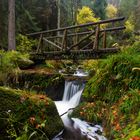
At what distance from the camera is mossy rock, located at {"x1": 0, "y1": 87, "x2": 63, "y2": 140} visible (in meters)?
5.40

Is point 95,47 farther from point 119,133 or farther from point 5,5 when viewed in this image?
point 5,5

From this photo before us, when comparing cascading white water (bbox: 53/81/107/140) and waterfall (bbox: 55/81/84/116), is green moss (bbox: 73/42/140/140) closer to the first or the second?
cascading white water (bbox: 53/81/107/140)

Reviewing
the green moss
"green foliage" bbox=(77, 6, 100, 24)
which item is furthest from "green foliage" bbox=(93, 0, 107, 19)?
the green moss

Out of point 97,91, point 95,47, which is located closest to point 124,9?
point 95,47

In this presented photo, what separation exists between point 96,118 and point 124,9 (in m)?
44.5

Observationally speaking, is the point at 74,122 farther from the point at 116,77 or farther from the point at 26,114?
the point at 26,114

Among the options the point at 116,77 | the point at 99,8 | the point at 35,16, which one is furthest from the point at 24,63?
the point at 99,8

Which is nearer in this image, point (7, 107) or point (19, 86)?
point (7, 107)

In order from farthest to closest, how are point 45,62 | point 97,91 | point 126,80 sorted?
point 45,62, point 97,91, point 126,80

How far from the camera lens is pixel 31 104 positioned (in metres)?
6.07

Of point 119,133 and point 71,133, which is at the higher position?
point 119,133

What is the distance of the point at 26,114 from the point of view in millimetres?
5852

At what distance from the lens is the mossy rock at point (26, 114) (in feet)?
17.7

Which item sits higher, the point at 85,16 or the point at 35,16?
the point at 85,16
